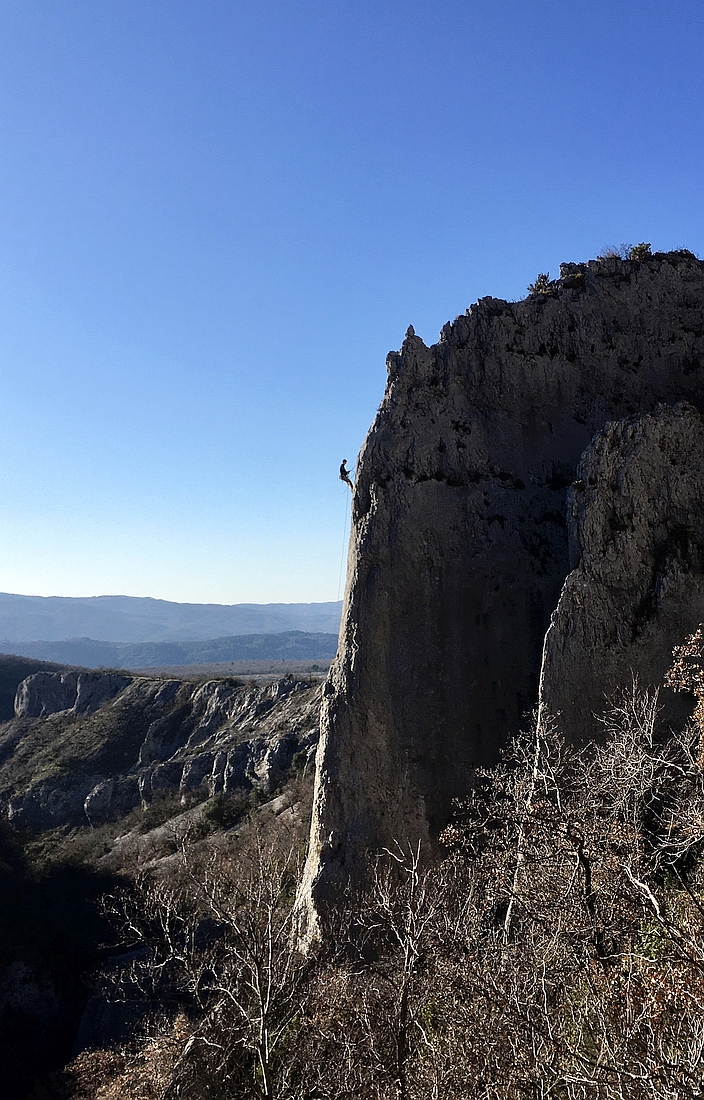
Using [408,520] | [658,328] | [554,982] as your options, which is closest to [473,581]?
[408,520]

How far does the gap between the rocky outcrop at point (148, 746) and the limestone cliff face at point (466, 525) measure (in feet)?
85.7

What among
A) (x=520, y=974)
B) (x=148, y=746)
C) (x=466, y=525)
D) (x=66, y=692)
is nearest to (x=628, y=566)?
(x=466, y=525)

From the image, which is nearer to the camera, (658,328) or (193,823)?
(658,328)

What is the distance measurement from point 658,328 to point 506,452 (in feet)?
20.4

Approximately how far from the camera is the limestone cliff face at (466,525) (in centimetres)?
1958

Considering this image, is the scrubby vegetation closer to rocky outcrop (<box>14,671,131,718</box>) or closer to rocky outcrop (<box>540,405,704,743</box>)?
rocky outcrop (<box>540,405,704,743</box>)

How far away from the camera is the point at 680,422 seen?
59.2 feet

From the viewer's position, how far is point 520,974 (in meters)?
10.6

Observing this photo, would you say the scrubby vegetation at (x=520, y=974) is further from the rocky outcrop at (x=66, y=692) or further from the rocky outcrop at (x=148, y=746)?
the rocky outcrop at (x=66, y=692)

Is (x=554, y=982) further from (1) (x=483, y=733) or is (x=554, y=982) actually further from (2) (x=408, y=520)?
(2) (x=408, y=520)

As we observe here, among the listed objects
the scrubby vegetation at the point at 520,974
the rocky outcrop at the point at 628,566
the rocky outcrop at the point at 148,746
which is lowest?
the rocky outcrop at the point at 148,746

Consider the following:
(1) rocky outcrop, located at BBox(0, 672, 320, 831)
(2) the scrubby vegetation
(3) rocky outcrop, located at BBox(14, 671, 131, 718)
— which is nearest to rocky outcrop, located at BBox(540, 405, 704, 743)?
(2) the scrubby vegetation

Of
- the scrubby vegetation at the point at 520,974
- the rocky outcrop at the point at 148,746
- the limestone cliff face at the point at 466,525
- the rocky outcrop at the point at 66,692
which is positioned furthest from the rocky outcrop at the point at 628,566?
the rocky outcrop at the point at 66,692

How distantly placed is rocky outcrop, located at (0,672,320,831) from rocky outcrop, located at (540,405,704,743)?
100ft
